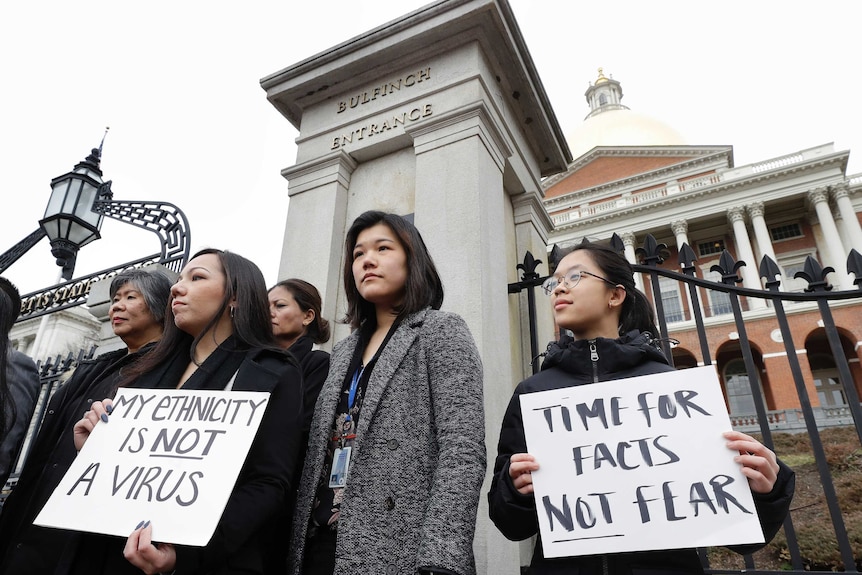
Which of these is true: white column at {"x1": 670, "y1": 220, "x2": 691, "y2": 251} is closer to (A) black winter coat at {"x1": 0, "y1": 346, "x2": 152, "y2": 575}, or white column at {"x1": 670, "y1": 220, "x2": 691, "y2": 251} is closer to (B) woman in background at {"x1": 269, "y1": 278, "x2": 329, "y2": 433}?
(B) woman in background at {"x1": 269, "y1": 278, "x2": 329, "y2": 433}

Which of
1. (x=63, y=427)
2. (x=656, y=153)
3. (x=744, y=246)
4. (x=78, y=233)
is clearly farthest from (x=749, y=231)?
(x=63, y=427)

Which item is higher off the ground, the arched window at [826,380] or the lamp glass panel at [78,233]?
the arched window at [826,380]

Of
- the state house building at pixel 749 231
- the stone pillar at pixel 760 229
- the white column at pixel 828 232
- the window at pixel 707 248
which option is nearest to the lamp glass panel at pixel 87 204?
the state house building at pixel 749 231

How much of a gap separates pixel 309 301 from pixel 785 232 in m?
35.2

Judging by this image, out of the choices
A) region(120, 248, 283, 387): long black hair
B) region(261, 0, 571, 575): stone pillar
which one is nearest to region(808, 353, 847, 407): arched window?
region(261, 0, 571, 575): stone pillar

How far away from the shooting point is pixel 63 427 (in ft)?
8.26

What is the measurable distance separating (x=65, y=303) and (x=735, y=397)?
29.2 meters

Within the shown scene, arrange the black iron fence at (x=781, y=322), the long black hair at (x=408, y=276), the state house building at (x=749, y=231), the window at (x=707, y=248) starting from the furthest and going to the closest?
the window at (x=707, y=248)
the state house building at (x=749, y=231)
the black iron fence at (x=781, y=322)
the long black hair at (x=408, y=276)

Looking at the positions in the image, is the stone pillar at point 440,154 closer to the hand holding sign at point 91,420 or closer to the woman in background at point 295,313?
the woman in background at point 295,313

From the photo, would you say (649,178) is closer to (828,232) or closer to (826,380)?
(828,232)

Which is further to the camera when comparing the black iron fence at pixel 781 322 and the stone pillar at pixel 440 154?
→ the stone pillar at pixel 440 154

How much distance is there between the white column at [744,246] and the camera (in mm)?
27078

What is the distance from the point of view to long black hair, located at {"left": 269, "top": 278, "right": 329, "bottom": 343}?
9.84 feet

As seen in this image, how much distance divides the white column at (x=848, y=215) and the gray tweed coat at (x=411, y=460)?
1311 inches
